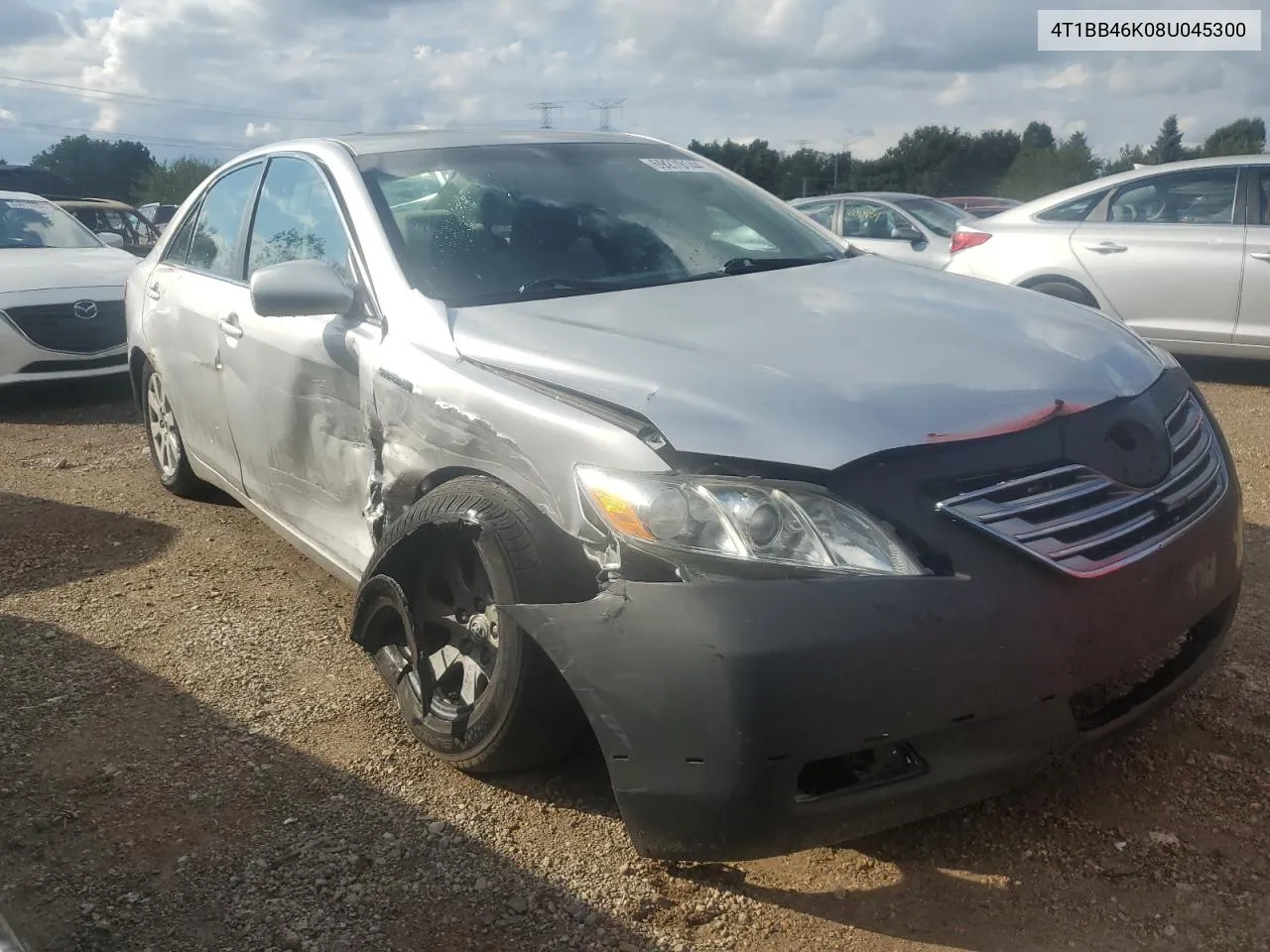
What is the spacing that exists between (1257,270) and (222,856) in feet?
23.1

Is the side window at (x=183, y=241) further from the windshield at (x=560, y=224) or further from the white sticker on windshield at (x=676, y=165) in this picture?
the white sticker on windshield at (x=676, y=165)

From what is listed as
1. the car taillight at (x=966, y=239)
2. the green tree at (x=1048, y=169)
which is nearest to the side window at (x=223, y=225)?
the car taillight at (x=966, y=239)

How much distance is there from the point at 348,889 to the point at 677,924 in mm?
722

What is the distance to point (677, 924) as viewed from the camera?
2342 millimetres

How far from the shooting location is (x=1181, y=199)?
25.2 feet

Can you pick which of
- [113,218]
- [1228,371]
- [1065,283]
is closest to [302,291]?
[1065,283]

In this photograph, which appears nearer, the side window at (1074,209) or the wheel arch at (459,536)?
the wheel arch at (459,536)

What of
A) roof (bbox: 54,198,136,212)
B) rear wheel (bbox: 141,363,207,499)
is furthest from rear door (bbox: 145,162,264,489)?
roof (bbox: 54,198,136,212)

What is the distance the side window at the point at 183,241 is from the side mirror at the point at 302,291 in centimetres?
201

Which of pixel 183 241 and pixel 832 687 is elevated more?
pixel 183 241

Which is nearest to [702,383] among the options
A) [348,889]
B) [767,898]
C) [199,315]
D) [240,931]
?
[767,898]

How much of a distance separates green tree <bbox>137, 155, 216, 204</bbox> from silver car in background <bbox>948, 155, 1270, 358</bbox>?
6214cm

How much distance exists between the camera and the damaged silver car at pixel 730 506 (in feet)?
6.82

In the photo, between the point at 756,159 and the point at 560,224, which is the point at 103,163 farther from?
the point at 560,224
